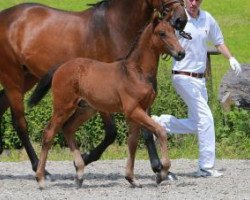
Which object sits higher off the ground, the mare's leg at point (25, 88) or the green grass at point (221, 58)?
the mare's leg at point (25, 88)

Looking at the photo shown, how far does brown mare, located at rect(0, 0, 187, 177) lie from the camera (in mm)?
9781

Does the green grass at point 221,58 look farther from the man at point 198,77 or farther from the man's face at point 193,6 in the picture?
the man's face at point 193,6

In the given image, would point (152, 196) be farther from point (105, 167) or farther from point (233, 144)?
Result: point (233, 144)

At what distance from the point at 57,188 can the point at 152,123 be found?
1310 mm

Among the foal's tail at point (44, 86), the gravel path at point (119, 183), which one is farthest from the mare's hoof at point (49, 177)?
the foal's tail at point (44, 86)

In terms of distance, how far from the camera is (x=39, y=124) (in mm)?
12648

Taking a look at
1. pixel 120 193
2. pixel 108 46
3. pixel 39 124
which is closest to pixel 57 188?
pixel 120 193

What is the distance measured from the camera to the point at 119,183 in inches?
380

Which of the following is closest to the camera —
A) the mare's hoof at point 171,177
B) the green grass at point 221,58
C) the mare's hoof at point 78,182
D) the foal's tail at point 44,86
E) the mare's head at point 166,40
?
the mare's head at point 166,40

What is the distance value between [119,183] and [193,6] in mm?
2042

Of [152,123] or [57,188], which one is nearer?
[152,123]

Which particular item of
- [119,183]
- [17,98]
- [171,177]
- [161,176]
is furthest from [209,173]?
[17,98]

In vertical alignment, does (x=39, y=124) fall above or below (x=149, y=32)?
below

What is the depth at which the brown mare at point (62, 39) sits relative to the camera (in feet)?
32.1
